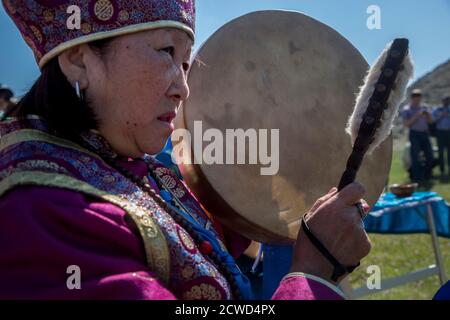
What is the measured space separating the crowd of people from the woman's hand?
974 cm

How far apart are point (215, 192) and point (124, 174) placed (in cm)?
37

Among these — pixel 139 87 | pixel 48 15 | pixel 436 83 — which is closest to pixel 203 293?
pixel 139 87

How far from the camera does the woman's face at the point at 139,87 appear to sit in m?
1.26

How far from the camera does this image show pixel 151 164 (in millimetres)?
1642

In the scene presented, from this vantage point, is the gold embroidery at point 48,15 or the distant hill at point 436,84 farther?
the distant hill at point 436,84

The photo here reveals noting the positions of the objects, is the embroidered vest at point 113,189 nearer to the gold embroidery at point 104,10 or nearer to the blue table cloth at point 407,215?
the gold embroidery at point 104,10

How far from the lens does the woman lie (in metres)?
1.00

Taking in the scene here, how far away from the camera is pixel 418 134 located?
10.8m

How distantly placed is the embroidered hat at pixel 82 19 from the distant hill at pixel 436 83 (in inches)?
1526

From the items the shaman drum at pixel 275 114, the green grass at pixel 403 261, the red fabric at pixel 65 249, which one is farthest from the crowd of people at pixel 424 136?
the red fabric at pixel 65 249

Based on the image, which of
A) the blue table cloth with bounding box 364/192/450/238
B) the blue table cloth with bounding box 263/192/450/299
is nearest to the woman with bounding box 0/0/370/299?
the blue table cloth with bounding box 263/192/450/299

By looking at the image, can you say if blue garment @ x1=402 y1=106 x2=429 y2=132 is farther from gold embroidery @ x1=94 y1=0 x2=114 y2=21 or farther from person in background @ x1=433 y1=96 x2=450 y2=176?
gold embroidery @ x1=94 y1=0 x2=114 y2=21

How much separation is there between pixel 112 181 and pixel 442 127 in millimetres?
11863

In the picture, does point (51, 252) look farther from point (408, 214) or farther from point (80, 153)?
point (408, 214)
